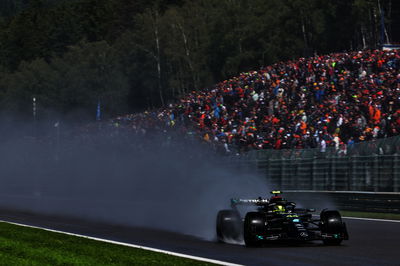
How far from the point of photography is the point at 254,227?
572 inches

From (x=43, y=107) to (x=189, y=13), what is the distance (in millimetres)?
25944

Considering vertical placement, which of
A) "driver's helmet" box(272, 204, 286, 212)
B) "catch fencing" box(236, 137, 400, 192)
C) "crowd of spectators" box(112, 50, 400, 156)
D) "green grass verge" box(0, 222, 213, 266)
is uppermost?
"crowd of spectators" box(112, 50, 400, 156)

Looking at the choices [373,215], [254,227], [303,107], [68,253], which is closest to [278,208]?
[254,227]

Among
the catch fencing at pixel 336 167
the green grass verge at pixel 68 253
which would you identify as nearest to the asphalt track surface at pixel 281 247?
the green grass verge at pixel 68 253

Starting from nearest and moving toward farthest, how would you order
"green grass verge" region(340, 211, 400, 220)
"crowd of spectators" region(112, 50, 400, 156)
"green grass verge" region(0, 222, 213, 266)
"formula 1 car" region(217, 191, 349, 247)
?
"green grass verge" region(0, 222, 213, 266)
"formula 1 car" region(217, 191, 349, 247)
"green grass verge" region(340, 211, 400, 220)
"crowd of spectators" region(112, 50, 400, 156)

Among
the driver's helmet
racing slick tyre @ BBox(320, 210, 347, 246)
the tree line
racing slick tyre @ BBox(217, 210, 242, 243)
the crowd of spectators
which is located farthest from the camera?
the tree line

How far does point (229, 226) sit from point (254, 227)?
1335 millimetres

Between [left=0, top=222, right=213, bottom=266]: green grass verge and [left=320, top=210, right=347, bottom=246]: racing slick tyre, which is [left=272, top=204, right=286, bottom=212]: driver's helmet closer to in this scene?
[left=320, top=210, right=347, bottom=246]: racing slick tyre

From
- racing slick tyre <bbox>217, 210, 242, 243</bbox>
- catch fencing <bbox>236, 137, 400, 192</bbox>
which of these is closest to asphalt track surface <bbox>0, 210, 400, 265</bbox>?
racing slick tyre <bbox>217, 210, 242, 243</bbox>

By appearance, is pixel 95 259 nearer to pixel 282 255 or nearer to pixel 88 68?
pixel 282 255

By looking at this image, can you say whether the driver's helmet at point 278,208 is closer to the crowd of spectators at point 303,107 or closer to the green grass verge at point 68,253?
the green grass verge at point 68,253

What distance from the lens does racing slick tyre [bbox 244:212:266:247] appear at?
1450cm

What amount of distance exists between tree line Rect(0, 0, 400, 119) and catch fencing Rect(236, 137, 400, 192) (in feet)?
72.0

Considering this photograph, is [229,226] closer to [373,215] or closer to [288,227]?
[288,227]
